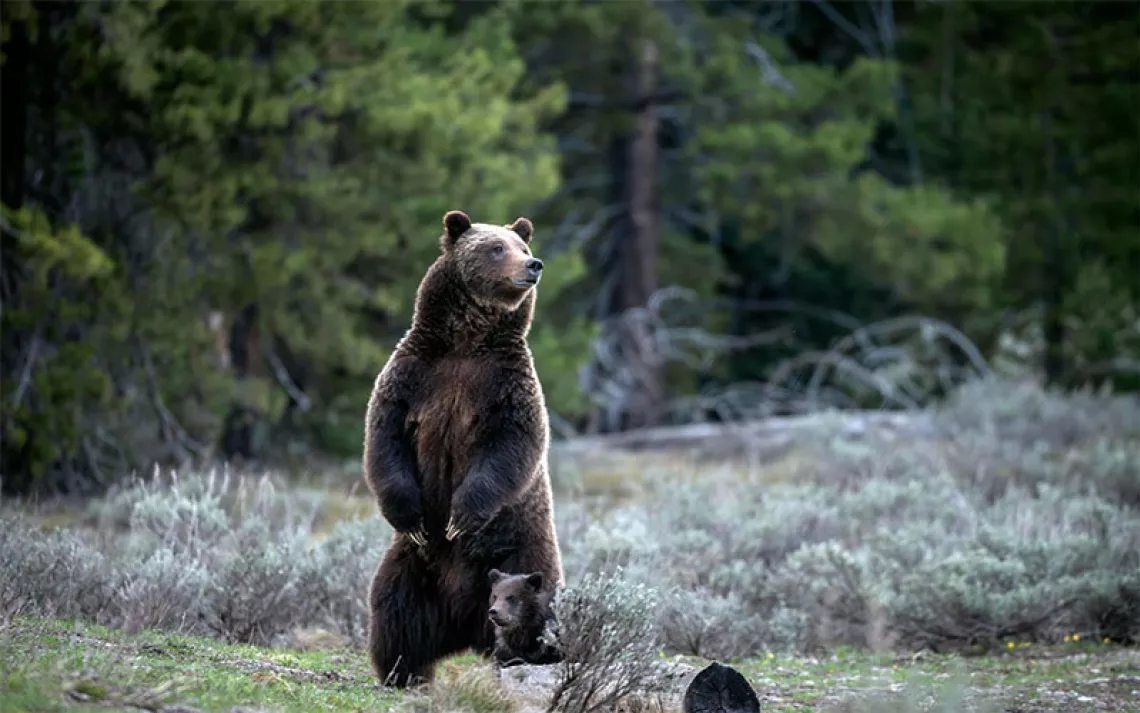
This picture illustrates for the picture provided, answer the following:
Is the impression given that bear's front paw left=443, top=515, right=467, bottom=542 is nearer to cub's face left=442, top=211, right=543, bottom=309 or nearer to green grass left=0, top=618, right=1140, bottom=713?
green grass left=0, top=618, right=1140, bottom=713

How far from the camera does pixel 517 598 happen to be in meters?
6.68

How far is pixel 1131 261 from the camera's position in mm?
21688

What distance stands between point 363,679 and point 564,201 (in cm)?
1591

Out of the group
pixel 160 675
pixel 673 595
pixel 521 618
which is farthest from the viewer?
pixel 673 595

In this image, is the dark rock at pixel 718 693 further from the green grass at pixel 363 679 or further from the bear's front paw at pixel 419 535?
the bear's front paw at pixel 419 535

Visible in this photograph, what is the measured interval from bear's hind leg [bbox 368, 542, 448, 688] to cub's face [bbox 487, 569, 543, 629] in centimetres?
32

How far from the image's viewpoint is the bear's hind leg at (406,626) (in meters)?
6.85

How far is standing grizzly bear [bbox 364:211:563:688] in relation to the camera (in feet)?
22.4

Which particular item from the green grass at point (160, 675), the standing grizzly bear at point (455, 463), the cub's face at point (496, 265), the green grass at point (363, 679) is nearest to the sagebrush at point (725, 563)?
the green grass at point (363, 679)

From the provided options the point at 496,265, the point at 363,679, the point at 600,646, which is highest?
the point at 496,265

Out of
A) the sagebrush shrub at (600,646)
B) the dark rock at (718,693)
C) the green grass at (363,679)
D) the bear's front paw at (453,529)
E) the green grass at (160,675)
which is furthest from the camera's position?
the bear's front paw at (453,529)

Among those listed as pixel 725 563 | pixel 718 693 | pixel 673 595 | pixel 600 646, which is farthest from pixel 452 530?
pixel 725 563

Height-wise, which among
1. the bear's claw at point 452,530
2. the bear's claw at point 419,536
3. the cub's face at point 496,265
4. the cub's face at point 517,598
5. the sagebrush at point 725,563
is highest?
the cub's face at point 496,265

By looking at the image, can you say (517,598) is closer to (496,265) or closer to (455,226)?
(496,265)
